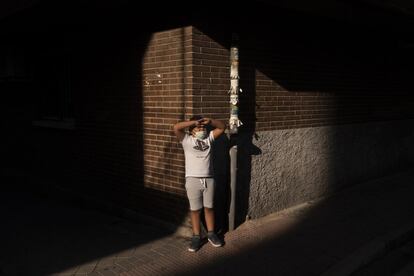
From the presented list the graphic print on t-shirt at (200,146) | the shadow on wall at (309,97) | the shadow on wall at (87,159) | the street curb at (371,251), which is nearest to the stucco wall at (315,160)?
the shadow on wall at (309,97)

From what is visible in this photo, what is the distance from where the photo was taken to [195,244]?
5074 mm

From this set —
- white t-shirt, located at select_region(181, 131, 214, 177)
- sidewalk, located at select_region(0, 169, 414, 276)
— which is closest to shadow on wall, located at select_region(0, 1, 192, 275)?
sidewalk, located at select_region(0, 169, 414, 276)

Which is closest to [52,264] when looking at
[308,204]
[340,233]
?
[340,233]

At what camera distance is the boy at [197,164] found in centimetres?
492

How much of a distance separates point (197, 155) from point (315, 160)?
2.90m

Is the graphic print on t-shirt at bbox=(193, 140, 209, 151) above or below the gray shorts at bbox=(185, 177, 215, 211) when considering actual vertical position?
above

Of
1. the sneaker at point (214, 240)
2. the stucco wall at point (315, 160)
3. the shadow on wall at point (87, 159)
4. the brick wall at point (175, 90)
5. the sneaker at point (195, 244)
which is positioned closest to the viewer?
the sneaker at point (195, 244)

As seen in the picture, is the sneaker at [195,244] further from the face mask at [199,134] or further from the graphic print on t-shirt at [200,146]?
the face mask at [199,134]

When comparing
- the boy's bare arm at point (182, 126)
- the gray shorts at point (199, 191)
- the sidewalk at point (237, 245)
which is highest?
the boy's bare arm at point (182, 126)

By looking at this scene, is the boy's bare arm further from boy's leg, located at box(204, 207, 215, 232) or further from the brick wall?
boy's leg, located at box(204, 207, 215, 232)

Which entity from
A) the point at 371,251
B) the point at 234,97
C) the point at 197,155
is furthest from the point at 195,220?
the point at 371,251

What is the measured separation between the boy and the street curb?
151 centimetres

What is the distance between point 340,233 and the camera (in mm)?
5578

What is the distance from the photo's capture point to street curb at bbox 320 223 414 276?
4531 mm
